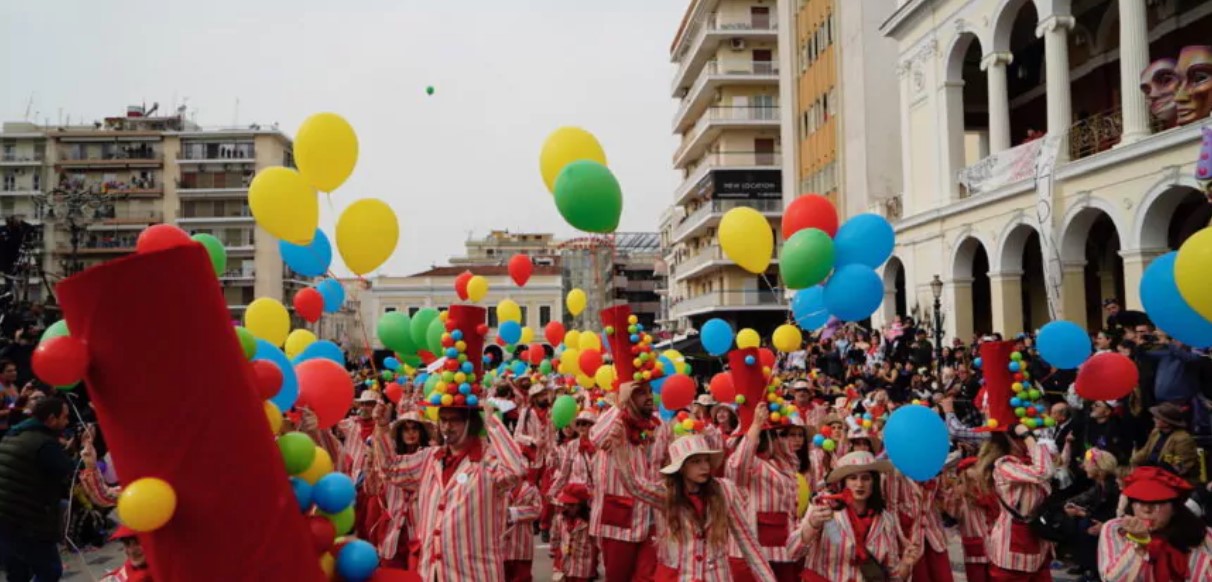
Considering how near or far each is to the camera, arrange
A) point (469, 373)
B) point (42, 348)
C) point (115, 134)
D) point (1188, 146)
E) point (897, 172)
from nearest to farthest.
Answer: point (42, 348), point (469, 373), point (1188, 146), point (897, 172), point (115, 134)

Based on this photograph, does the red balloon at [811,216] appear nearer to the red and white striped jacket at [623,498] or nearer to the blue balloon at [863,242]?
the blue balloon at [863,242]

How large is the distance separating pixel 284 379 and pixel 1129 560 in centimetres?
435

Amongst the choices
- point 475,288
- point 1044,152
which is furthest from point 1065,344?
point 1044,152

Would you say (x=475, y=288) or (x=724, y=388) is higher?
(x=475, y=288)

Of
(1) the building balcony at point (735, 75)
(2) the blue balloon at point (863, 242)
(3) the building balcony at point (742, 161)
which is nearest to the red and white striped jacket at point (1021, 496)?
(2) the blue balloon at point (863, 242)

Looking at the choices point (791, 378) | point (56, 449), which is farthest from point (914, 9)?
point (56, 449)

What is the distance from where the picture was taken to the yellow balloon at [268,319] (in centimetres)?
646

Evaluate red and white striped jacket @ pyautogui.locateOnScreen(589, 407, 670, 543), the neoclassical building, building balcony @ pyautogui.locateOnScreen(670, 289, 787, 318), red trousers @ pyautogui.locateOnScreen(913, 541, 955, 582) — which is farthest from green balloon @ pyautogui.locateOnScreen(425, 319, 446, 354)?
building balcony @ pyautogui.locateOnScreen(670, 289, 787, 318)

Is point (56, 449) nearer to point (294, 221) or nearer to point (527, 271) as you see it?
point (294, 221)

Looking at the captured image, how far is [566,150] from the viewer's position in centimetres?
730

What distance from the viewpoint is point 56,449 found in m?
7.46

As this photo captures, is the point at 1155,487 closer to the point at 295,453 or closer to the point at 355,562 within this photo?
the point at 355,562

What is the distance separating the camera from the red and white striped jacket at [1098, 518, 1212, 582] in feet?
16.7

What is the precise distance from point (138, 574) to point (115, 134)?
86.8m
